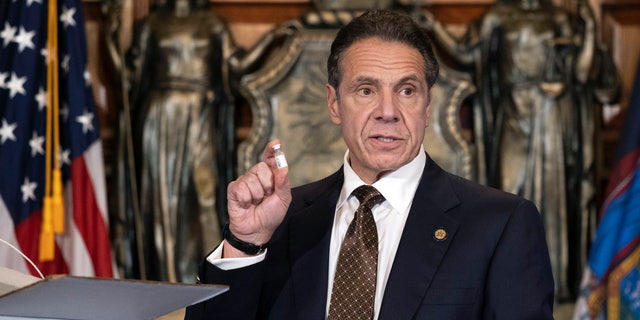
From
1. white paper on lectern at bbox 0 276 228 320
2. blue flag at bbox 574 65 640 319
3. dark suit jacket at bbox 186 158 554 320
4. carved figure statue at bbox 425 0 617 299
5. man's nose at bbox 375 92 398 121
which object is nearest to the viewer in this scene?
white paper on lectern at bbox 0 276 228 320

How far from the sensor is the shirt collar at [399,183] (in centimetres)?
221

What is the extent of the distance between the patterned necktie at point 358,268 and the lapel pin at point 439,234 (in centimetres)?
12

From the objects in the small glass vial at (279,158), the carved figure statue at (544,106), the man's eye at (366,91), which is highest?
the man's eye at (366,91)

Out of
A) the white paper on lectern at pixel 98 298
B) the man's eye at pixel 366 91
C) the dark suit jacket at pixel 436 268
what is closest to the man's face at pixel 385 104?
the man's eye at pixel 366 91

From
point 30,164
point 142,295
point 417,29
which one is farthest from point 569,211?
point 142,295

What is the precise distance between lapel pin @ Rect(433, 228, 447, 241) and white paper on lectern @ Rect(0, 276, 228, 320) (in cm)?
52

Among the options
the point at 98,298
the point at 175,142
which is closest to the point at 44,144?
the point at 175,142

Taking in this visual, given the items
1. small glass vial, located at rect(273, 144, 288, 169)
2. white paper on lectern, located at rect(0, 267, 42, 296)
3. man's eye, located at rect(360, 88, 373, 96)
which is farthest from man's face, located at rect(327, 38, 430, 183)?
white paper on lectern, located at rect(0, 267, 42, 296)

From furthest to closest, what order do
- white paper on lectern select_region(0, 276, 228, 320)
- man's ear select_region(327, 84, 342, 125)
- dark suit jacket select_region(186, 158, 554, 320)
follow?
1. man's ear select_region(327, 84, 342, 125)
2. dark suit jacket select_region(186, 158, 554, 320)
3. white paper on lectern select_region(0, 276, 228, 320)

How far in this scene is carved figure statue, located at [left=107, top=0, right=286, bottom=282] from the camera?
5.08 metres

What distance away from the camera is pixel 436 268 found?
208 cm

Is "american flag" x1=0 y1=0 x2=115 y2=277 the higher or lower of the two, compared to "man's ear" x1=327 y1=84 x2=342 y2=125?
lower

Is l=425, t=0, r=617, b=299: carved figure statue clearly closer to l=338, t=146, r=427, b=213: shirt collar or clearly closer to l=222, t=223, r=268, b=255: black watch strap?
l=338, t=146, r=427, b=213: shirt collar

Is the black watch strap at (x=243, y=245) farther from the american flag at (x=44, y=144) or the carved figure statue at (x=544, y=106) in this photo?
the carved figure statue at (x=544, y=106)
